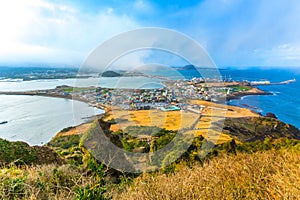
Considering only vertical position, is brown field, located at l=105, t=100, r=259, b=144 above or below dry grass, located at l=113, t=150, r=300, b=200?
below

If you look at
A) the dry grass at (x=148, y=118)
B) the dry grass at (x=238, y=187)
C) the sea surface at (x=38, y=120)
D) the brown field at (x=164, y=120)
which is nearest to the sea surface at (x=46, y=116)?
the sea surface at (x=38, y=120)

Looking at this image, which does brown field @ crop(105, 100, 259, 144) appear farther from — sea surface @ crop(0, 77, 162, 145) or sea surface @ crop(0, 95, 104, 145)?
sea surface @ crop(0, 95, 104, 145)

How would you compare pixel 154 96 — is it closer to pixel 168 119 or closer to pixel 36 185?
pixel 168 119

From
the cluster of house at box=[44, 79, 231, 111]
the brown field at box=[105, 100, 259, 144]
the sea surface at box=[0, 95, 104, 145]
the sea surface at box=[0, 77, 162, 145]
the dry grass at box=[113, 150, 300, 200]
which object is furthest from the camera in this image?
the sea surface at box=[0, 95, 104, 145]

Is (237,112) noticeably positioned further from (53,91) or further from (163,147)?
(53,91)

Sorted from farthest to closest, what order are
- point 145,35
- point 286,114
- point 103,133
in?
1. point 286,114
2. point 103,133
3. point 145,35

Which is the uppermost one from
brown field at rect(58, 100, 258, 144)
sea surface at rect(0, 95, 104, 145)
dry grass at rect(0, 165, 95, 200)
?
dry grass at rect(0, 165, 95, 200)

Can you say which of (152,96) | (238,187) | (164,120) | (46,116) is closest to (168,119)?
(164,120)

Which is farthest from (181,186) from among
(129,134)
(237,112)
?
(237,112)

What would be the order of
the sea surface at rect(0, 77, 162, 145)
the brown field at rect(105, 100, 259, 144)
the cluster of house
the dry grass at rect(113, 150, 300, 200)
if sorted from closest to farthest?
1. the dry grass at rect(113, 150, 300, 200)
2. the brown field at rect(105, 100, 259, 144)
3. the sea surface at rect(0, 77, 162, 145)
4. the cluster of house

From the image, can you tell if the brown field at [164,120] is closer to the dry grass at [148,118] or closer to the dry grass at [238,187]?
the dry grass at [148,118]

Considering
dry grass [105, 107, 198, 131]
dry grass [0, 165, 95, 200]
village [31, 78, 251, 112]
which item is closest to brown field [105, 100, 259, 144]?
dry grass [105, 107, 198, 131]
